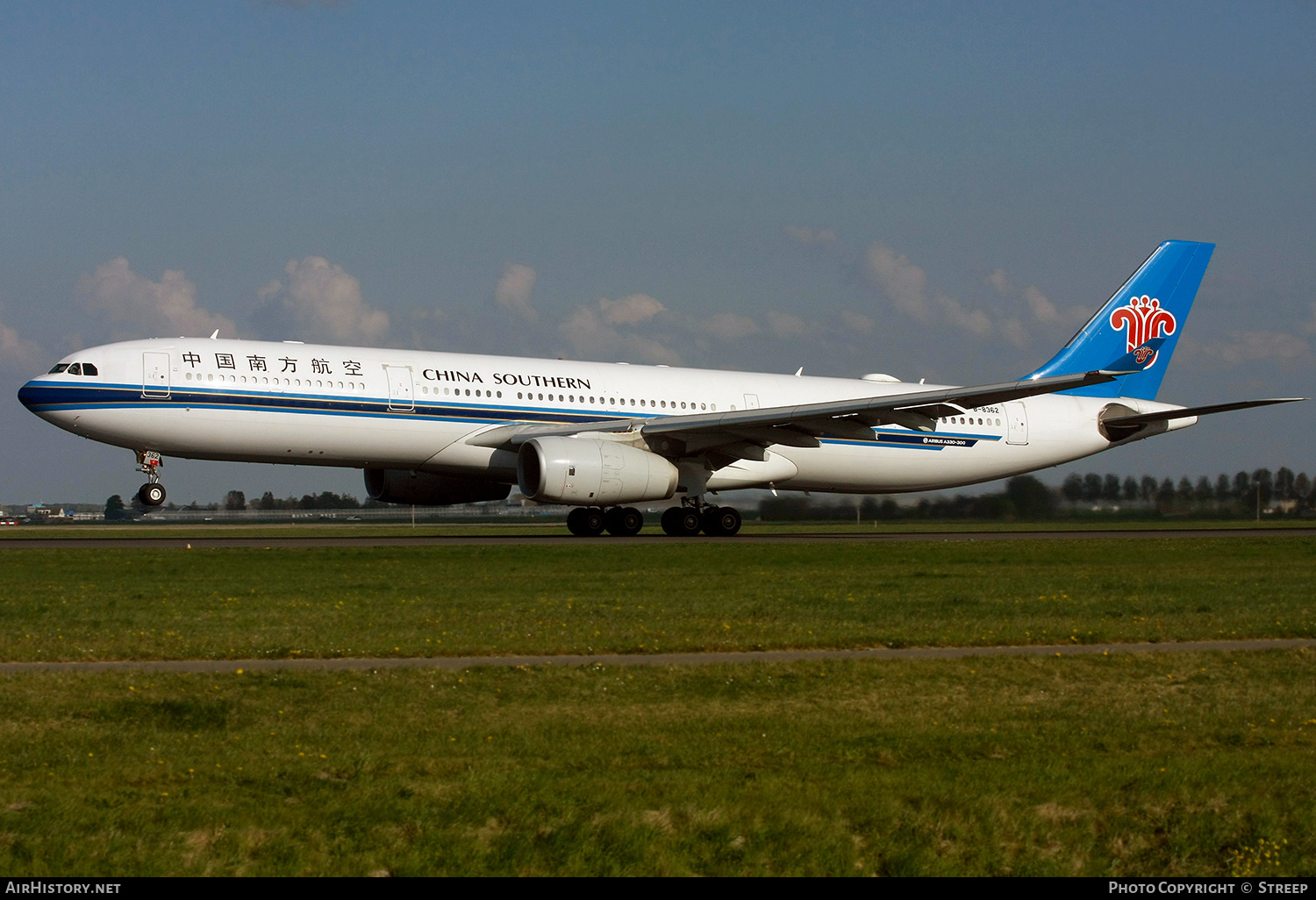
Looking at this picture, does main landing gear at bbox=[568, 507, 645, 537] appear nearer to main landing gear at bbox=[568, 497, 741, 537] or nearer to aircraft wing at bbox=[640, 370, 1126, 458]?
main landing gear at bbox=[568, 497, 741, 537]

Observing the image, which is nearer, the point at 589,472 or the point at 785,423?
the point at 589,472

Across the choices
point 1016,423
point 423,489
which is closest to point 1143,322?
point 1016,423

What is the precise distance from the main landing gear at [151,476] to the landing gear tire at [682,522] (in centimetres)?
1152

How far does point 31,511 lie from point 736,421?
82.9m

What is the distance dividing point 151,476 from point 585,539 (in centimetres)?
961

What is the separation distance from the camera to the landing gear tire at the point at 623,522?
1220 inches

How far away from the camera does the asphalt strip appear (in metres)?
11.2

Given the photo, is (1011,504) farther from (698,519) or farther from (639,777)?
(639,777)

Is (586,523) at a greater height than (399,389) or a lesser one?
lesser

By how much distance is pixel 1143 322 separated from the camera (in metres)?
38.8

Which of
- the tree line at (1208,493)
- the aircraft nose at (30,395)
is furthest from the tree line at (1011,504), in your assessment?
the aircraft nose at (30,395)

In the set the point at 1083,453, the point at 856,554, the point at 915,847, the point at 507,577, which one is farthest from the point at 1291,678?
the point at 1083,453

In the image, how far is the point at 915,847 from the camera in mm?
7234

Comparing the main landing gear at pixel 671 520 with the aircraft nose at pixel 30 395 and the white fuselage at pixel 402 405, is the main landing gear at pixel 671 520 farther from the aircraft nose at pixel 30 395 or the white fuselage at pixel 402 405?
the aircraft nose at pixel 30 395
